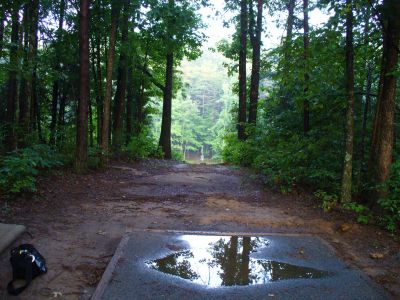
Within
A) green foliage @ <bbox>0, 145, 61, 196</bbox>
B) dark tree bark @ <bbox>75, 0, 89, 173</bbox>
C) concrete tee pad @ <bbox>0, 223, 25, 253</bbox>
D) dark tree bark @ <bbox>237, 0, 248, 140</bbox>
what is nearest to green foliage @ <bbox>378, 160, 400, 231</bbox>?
concrete tee pad @ <bbox>0, 223, 25, 253</bbox>

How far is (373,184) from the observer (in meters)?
7.05

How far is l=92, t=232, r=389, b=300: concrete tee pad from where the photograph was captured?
4039 mm

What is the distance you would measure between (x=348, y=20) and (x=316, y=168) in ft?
11.4

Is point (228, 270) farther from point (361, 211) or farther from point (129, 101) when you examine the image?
point (129, 101)

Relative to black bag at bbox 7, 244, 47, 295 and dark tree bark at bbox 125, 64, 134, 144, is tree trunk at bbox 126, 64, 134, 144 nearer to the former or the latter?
dark tree bark at bbox 125, 64, 134, 144

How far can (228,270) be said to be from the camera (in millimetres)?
4695

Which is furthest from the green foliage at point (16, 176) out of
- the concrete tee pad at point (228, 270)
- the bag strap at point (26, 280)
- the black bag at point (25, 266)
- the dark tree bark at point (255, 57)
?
the dark tree bark at point (255, 57)

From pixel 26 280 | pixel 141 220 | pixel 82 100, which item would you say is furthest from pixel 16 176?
pixel 26 280

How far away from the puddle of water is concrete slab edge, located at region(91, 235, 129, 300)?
0.47 m

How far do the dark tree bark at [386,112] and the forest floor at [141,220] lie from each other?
109cm

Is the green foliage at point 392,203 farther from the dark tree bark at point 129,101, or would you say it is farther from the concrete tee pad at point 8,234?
the dark tree bark at point 129,101

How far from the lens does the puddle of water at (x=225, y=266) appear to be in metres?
4.44

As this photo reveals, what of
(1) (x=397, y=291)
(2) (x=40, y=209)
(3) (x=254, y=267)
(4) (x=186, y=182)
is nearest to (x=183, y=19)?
(4) (x=186, y=182)

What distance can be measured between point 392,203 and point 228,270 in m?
3.61
